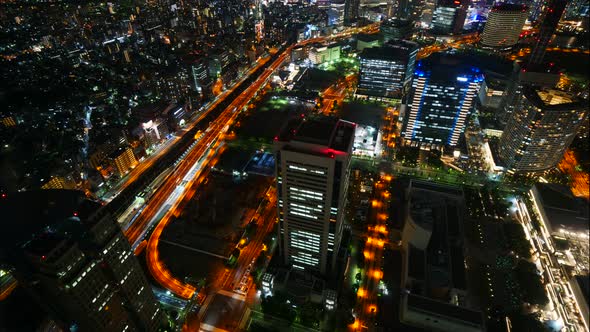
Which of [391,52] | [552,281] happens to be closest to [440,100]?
[391,52]

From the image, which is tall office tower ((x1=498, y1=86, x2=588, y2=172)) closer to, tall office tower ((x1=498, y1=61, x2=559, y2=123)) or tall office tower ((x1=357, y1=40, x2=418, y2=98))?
tall office tower ((x1=498, y1=61, x2=559, y2=123))

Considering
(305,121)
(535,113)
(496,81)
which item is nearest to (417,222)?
(305,121)

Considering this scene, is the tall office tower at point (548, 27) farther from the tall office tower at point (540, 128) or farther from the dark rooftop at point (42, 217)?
the dark rooftop at point (42, 217)

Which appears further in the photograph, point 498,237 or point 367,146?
point 367,146

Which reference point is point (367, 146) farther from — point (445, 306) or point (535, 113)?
point (445, 306)

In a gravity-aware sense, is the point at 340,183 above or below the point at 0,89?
above

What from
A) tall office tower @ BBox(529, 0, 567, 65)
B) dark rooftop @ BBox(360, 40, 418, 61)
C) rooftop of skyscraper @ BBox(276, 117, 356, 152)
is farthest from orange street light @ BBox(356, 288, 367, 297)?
dark rooftop @ BBox(360, 40, 418, 61)
